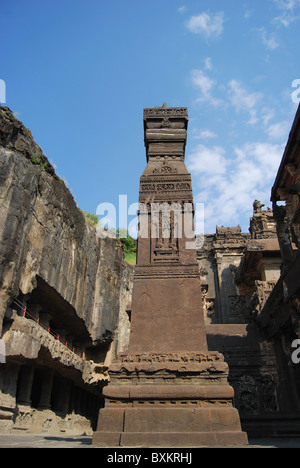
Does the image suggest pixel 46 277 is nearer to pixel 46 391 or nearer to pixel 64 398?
pixel 46 391

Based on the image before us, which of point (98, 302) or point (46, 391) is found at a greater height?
point (98, 302)

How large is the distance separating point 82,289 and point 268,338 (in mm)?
10578

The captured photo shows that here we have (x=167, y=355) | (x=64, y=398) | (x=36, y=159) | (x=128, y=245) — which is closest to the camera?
(x=167, y=355)

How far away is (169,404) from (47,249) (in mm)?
12142

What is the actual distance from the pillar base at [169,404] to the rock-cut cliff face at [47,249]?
28.6 feet

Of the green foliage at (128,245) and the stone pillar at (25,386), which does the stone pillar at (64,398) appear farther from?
the green foliage at (128,245)

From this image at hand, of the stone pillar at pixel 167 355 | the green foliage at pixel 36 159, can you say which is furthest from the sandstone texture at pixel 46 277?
the stone pillar at pixel 167 355

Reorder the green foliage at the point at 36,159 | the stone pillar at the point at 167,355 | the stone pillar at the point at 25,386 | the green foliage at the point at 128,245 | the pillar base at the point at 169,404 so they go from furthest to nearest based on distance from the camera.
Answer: the green foliage at the point at 128,245 → the green foliage at the point at 36,159 → the stone pillar at the point at 25,386 → the stone pillar at the point at 167,355 → the pillar base at the point at 169,404

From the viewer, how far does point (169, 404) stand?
4.80 meters

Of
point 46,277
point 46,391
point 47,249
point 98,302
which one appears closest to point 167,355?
point 46,277

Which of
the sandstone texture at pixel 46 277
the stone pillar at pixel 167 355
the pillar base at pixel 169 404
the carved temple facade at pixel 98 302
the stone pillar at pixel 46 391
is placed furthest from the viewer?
the stone pillar at pixel 46 391

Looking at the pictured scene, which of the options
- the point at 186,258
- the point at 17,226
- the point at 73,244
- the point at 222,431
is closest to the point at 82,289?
the point at 73,244

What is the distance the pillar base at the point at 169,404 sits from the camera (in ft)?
14.4

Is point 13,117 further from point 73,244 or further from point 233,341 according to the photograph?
point 233,341
